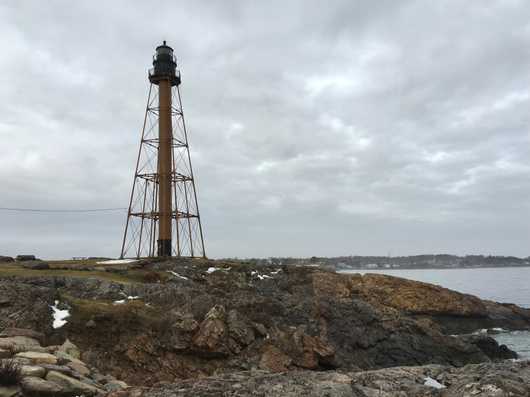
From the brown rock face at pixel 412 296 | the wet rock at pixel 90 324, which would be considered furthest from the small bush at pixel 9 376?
the brown rock face at pixel 412 296

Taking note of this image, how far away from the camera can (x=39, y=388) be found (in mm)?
11641

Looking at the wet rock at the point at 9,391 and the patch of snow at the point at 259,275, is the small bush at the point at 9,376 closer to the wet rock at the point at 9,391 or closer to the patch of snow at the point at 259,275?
the wet rock at the point at 9,391

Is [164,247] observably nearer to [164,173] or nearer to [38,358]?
[164,173]

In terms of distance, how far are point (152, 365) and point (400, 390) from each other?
1320 cm

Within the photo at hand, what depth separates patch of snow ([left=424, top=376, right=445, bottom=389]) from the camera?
566 inches

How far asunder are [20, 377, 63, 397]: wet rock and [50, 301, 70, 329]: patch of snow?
37.0 feet

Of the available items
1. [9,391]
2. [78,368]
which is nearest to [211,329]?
[78,368]

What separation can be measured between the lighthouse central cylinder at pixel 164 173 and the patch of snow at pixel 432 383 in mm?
45430

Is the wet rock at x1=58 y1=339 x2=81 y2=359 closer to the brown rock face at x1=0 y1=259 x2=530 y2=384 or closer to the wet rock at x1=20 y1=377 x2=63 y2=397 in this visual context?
the brown rock face at x1=0 y1=259 x2=530 y2=384

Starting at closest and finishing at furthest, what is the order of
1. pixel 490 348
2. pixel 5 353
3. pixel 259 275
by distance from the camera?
pixel 5 353 → pixel 490 348 → pixel 259 275

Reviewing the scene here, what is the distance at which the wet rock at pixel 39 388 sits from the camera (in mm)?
11594

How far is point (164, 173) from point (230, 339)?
36.5 metres

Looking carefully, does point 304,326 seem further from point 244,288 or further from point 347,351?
point 244,288

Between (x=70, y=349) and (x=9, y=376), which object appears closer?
(x=9, y=376)
